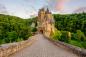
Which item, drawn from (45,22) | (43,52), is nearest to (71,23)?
(45,22)

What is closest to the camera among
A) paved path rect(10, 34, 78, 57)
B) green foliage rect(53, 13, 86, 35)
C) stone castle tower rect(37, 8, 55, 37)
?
paved path rect(10, 34, 78, 57)

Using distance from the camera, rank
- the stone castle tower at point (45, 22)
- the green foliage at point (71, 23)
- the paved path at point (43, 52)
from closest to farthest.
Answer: the paved path at point (43, 52)
the stone castle tower at point (45, 22)
the green foliage at point (71, 23)

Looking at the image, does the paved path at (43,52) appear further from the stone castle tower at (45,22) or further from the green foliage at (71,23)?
the green foliage at (71,23)

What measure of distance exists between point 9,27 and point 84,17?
69708 mm

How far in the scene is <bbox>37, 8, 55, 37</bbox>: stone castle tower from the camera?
116875mm

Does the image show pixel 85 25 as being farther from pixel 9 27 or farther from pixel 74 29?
pixel 9 27

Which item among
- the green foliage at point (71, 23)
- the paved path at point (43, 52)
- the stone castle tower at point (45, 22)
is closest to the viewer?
the paved path at point (43, 52)

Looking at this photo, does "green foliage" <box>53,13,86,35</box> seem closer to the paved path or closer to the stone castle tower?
the stone castle tower

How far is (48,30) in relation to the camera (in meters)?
116

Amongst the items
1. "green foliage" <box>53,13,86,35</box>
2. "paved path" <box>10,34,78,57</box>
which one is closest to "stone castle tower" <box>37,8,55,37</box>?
"green foliage" <box>53,13,86,35</box>

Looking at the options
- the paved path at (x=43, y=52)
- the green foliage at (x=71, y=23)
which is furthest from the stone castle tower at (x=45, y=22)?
the paved path at (x=43, y=52)

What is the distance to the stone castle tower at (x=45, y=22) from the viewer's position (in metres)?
117

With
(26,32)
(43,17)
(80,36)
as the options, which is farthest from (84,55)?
(43,17)

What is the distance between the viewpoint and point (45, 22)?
127 meters
